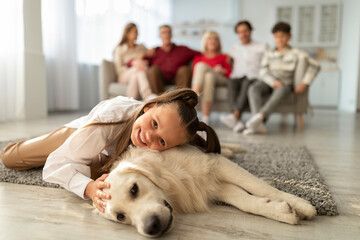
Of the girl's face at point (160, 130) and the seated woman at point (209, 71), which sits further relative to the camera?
the seated woman at point (209, 71)

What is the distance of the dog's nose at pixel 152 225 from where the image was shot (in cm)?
84

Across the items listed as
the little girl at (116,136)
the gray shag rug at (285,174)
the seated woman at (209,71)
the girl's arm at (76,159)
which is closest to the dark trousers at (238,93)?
the seated woman at (209,71)

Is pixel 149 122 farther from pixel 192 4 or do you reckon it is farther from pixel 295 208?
pixel 192 4

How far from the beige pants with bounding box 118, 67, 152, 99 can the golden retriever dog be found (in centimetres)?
254

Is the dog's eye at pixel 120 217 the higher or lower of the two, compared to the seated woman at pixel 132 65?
lower

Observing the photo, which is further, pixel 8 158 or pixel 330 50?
pixel 330 50

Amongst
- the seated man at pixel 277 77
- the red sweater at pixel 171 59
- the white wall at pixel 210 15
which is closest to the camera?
the seated man at pixel 277 77

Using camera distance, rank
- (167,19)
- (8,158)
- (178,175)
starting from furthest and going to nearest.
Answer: (167,19) < (8,158) < (178,175)

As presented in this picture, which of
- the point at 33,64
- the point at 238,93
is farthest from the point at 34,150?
the point at 33,64

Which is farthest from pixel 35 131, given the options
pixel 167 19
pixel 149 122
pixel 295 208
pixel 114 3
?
pixel 167 19

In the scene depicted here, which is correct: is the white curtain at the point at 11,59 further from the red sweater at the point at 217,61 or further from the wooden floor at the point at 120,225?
the wooden floor at the point at 120,225

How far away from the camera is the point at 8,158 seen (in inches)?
60.9

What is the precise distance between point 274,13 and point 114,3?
166 inches

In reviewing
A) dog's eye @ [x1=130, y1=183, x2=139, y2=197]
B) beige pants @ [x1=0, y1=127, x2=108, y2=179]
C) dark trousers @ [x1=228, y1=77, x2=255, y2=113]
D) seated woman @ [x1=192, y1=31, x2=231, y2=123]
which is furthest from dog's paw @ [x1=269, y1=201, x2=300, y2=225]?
dark trousers @ [x1=228, y1=77, x2=255, y2=113]
